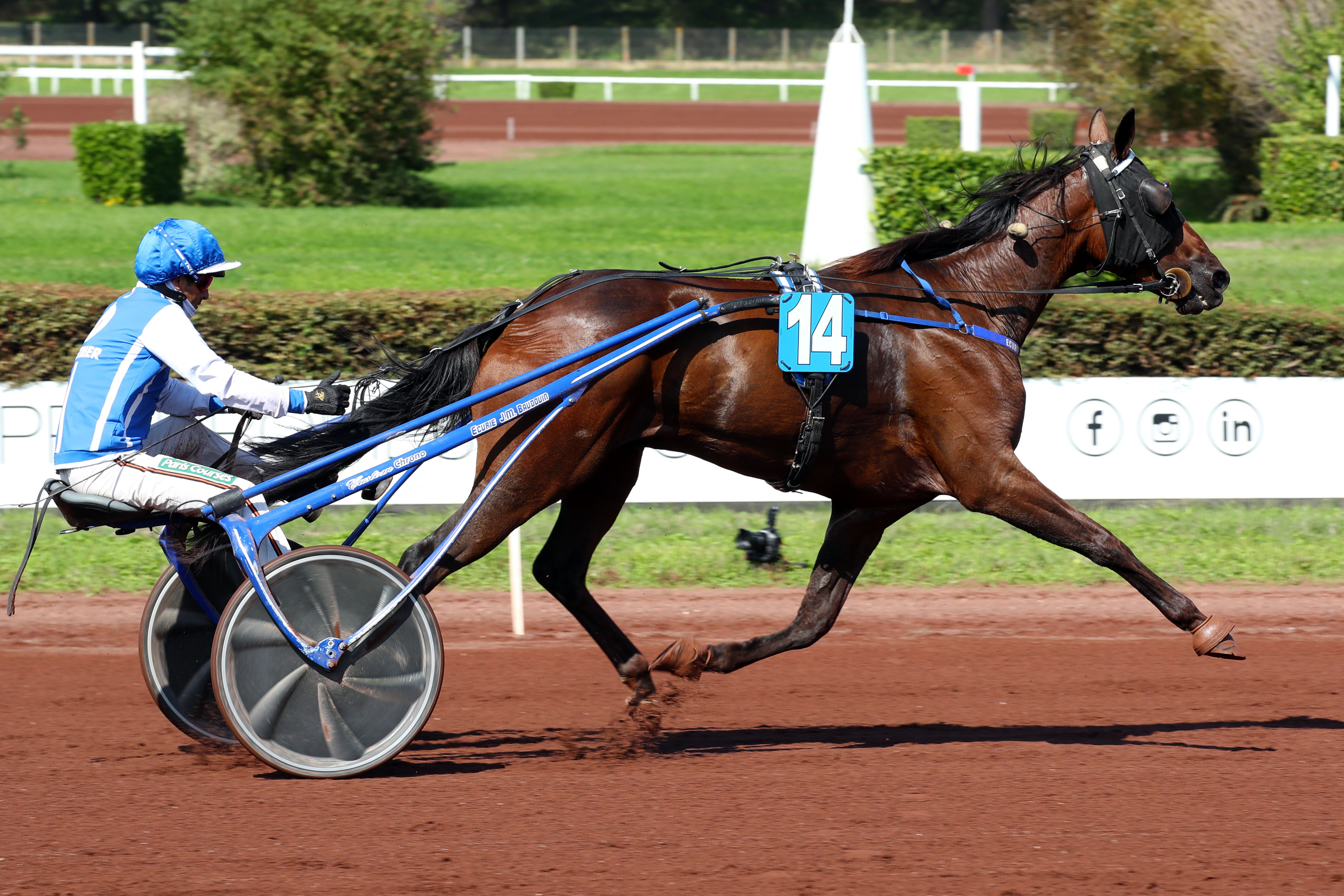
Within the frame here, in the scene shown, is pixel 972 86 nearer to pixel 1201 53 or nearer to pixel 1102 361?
pixel 1201 53

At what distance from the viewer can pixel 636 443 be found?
15.6 ft

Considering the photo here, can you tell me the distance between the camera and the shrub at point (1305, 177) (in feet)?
57.2

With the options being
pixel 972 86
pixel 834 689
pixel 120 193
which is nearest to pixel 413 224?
pixel 120 193

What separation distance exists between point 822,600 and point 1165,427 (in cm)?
412

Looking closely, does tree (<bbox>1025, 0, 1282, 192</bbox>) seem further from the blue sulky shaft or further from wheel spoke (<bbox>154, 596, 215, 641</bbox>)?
wheel spoke (<bbox>154, 596, 215, 641</bbox>)

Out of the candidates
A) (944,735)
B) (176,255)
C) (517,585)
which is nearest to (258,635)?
(176,255)

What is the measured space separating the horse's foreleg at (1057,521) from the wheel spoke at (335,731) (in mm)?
2030

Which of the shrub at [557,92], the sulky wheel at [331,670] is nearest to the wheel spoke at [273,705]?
the sulky wheel at [331,670]

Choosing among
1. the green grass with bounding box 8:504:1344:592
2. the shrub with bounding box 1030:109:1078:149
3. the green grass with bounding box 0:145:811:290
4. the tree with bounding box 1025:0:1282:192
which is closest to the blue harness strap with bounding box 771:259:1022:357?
the green grass with bounding box 8:504:1344:592

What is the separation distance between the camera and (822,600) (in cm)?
511

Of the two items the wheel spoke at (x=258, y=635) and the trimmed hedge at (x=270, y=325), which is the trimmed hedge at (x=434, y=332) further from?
the wheel spoke at (x=258, y=635)

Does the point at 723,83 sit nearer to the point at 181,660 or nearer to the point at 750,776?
the point at 181,660

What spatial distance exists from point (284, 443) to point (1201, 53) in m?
16.8

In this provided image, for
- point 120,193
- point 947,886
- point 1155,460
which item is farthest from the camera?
point 120,193
